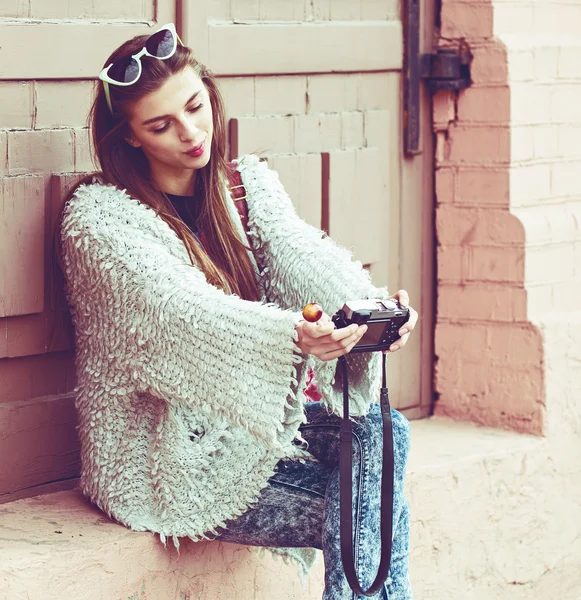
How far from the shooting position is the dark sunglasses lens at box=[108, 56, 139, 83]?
2.86m

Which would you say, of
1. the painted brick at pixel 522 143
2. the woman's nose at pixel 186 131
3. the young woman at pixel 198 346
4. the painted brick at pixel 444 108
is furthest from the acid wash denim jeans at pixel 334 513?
the painted brick at pixel 444 108

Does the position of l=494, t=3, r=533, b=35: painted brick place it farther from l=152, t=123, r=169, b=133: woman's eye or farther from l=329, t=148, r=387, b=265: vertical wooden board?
l=152, t=123, r=169, b=133: woman's eye

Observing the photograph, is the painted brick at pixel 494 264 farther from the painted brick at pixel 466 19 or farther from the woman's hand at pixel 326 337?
the woman's hand at pixel 326 337

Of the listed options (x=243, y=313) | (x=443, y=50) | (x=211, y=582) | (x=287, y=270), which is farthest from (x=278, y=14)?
(x=211, y=582)

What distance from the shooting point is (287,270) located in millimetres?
3117

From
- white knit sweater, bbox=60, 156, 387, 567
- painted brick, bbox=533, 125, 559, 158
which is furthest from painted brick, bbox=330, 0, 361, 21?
white knit sweater, bbox=60, 156, 387, 567

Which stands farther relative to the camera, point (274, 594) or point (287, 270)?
point (274, 594)

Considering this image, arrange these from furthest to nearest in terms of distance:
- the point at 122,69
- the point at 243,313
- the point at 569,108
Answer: the point at 569,108, the point at 122,69, the point at 243,313

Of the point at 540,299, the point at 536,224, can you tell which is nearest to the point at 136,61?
the point at 536,224

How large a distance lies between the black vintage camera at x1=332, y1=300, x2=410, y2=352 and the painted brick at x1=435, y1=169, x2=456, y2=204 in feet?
5.38

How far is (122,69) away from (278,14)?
1036 millimetres

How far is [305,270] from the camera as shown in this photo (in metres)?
3.09

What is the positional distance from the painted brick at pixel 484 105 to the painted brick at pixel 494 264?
1.41ft

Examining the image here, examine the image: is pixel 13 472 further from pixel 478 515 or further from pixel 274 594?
pixel 478 515
